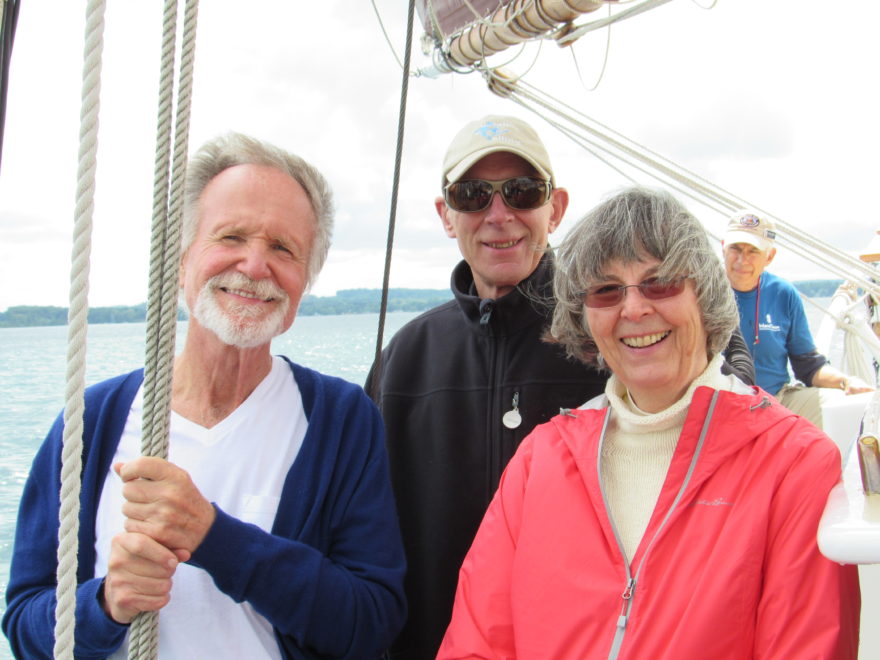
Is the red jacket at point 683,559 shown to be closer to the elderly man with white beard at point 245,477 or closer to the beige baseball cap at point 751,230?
the elderly man with white beard at point 245,477

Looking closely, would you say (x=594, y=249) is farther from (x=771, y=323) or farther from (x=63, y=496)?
(x=771, y=323)

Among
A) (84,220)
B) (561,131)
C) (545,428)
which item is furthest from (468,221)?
(561,131)

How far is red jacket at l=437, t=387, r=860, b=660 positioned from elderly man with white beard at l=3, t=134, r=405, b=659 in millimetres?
274

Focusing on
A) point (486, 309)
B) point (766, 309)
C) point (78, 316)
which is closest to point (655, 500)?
point (486, 309)

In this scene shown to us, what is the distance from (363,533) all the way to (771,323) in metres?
3.27

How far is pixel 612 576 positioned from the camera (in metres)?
1.37

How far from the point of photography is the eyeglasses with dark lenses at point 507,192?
2145 mm

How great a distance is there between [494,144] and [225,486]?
121cm

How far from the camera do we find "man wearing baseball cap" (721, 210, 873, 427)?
13.2ft

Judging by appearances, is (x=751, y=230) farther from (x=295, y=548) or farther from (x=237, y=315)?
(x=295, y=548)

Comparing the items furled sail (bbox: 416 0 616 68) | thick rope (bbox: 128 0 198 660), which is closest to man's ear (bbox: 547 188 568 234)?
furled sail (bbox: 416 0 616 68)

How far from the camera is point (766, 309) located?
13.3 ft

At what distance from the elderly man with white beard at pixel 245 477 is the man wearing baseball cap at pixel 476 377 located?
420 mm

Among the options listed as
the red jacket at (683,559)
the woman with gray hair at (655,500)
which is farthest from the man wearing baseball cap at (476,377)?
the red jacket at (683,559)
